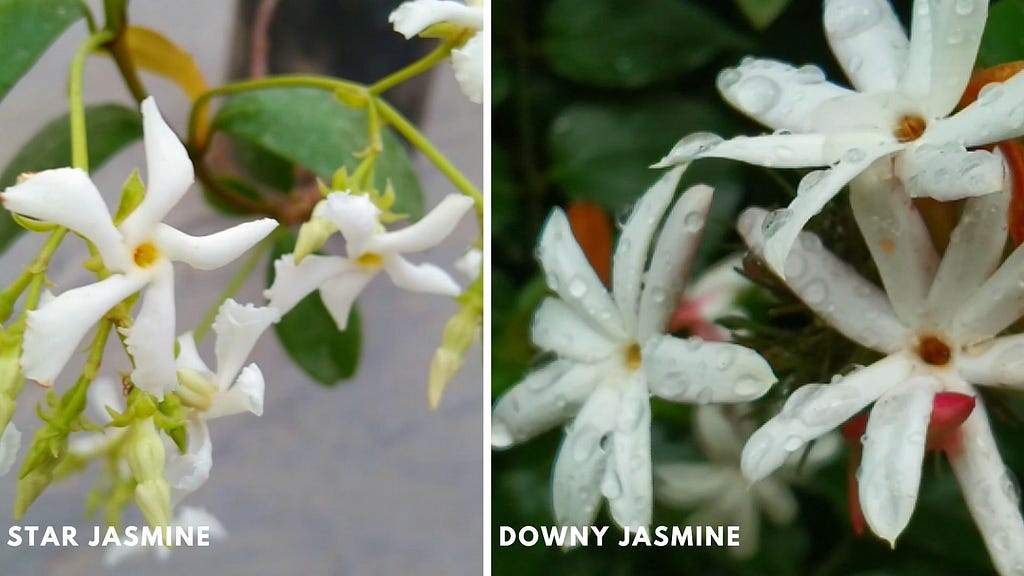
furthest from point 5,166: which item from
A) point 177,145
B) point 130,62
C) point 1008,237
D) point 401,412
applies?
point 1008,237

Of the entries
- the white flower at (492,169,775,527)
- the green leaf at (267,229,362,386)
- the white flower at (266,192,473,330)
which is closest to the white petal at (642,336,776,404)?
the white flower at (492,169,775,527)

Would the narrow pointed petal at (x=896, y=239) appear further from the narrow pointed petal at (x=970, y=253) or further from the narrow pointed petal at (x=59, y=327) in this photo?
the narrow pointed petal at (x=59, y=327)

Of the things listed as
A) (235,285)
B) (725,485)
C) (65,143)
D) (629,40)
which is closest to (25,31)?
(65,143)

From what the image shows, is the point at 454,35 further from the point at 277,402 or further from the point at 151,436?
the point at 277,402

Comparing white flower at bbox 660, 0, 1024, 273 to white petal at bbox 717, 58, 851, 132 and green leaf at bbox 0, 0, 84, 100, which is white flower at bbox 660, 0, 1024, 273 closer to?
white petal at bbox 717, 58, 851, 132

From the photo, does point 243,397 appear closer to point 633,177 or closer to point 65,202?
point 65,202

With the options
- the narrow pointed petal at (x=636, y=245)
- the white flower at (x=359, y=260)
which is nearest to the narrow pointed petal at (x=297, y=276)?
the white flower at (x=359, y=260)
